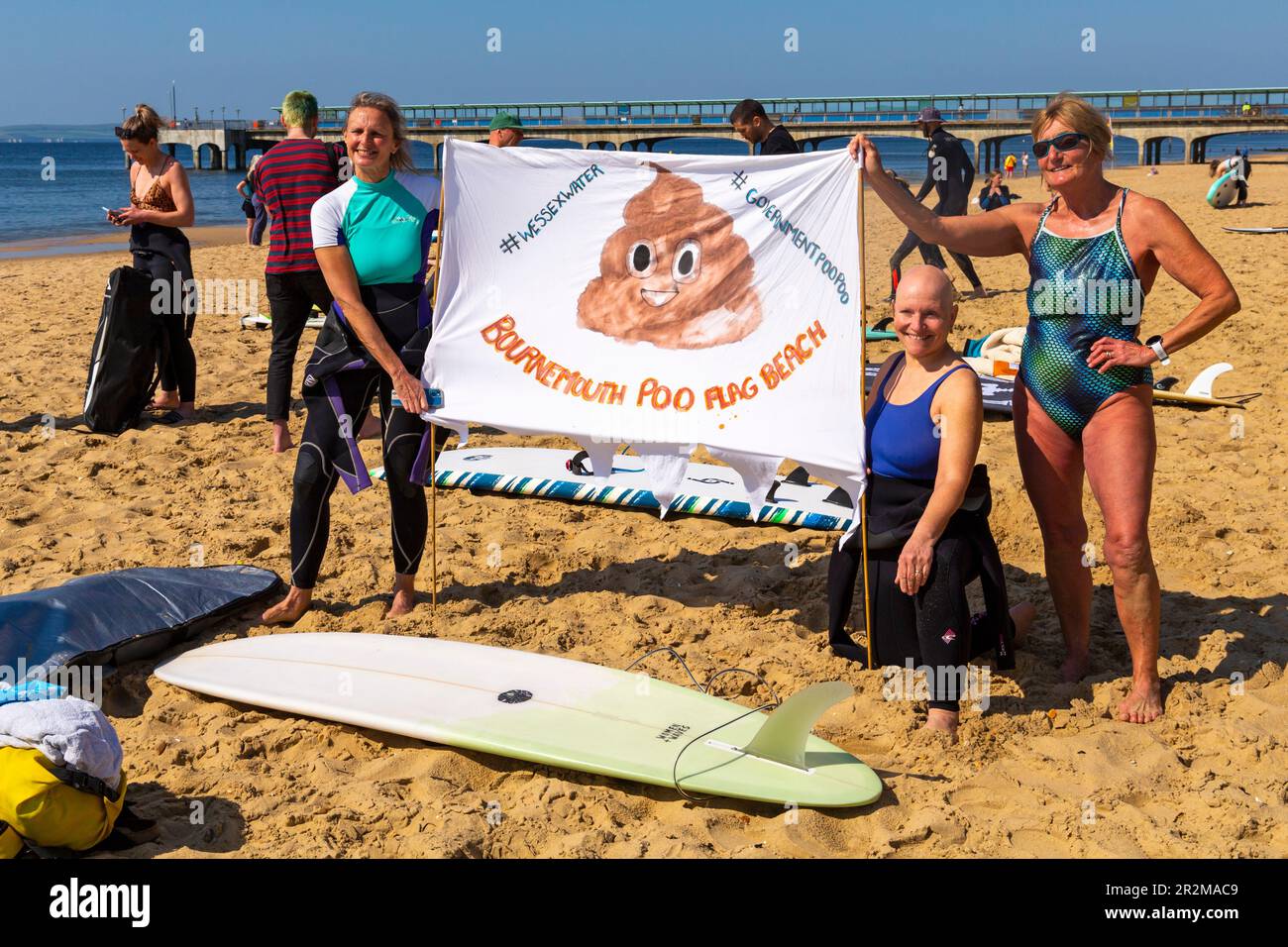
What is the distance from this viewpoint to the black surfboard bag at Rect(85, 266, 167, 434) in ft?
21.8

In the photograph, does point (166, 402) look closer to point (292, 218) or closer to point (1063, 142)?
point (292, 218)

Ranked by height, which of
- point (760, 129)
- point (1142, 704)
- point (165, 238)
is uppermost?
point (760, 129)

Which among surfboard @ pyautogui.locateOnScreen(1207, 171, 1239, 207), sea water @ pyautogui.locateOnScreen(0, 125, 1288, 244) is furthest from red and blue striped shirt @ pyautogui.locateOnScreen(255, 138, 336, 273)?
surfboard @ pyautogui.locateOnScreen(1207, 171, 1239, 207)

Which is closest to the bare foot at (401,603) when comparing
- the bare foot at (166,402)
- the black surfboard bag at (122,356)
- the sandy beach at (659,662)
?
the sandy beach at (659,662)

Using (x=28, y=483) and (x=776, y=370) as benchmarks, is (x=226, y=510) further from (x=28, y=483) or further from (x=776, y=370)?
(x=776, y=370)

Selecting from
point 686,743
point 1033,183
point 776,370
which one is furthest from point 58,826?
point 1033,183

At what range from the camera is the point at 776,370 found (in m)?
3.92

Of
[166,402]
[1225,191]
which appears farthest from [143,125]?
[1225,191]

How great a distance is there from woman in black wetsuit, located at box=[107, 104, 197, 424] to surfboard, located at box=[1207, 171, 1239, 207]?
1650 centimetres

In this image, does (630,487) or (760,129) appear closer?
(630,487)

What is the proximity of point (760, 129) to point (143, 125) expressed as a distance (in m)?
3.88

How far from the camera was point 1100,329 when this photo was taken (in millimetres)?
3395

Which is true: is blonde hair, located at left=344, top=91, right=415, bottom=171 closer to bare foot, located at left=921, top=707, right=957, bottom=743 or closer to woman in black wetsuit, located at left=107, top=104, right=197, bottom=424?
bare foot, located at left=921, top=707, right=957, bottom=743

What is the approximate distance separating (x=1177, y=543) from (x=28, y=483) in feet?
18.0
